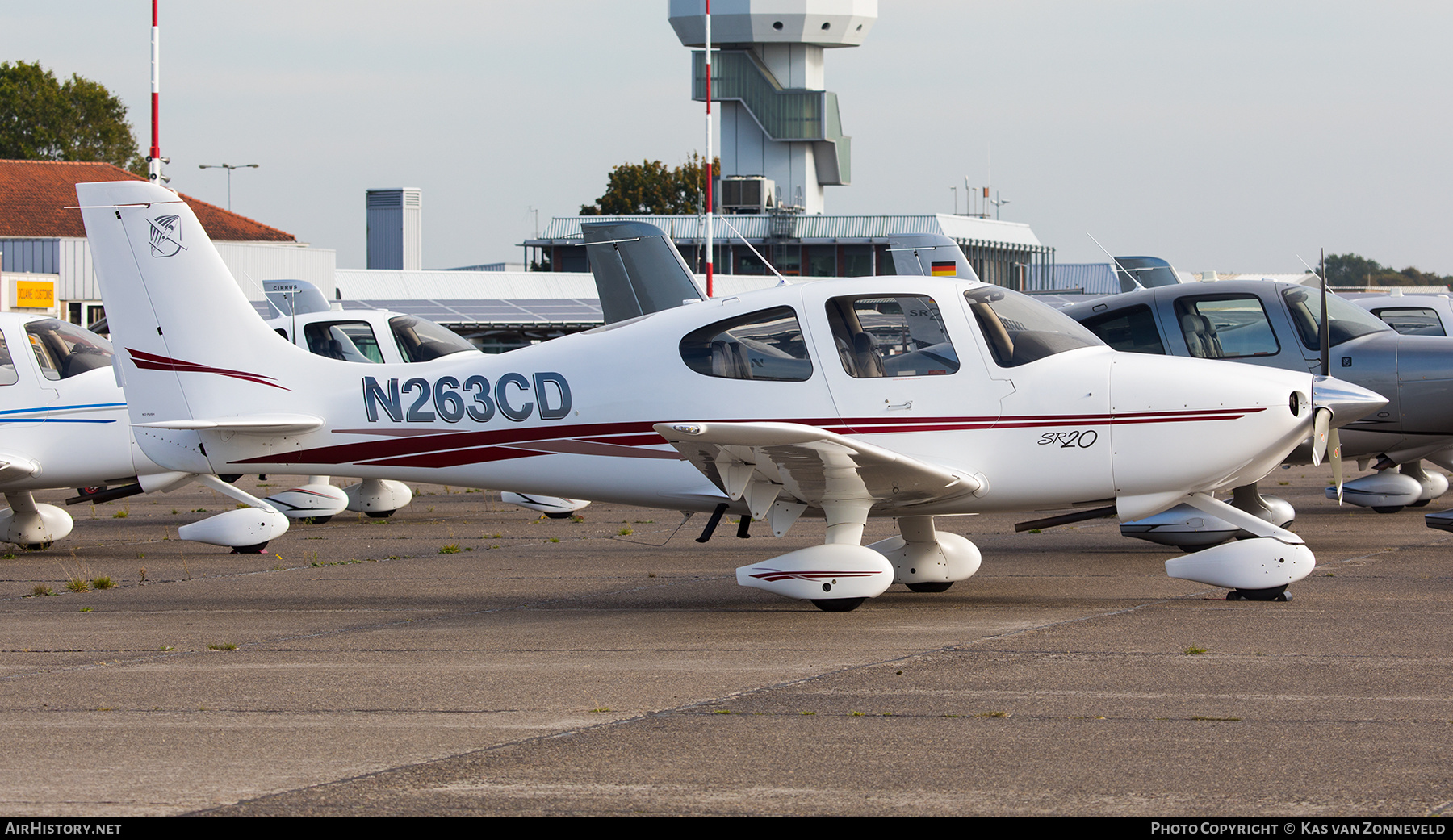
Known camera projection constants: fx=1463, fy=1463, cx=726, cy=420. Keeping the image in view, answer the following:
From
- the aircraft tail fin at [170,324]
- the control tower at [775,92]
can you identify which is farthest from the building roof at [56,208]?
the aircraft tail fin at [170,324]

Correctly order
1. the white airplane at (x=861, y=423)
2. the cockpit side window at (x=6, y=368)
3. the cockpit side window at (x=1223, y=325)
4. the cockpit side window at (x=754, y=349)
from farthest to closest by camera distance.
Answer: the cockpit side window at (x=6, y=368) < the cockpit side window at (x=1223, y=325) < the cockpit side window at (x=754, y=349) < the white airplane at (x=861, y=423)

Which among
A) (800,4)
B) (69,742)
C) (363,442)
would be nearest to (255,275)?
(800,4)

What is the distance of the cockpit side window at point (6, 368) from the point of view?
12.4 m

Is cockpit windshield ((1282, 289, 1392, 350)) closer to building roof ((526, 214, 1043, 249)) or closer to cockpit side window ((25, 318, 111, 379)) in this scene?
cockpit side window ((25, 318, 111, 379))

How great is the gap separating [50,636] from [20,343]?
16.4 feet

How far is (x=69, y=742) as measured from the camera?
18.8 feet

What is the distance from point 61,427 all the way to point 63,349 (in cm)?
83

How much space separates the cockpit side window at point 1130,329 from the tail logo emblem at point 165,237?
24.1 ft

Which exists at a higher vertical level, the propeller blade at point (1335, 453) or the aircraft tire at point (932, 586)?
the propeller blade at point (1335, 453)

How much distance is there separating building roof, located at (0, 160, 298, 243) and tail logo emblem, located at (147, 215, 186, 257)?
43634 millimetres

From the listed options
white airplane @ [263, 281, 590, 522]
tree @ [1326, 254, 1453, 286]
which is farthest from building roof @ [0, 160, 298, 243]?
tree @ [1326, 254, 1453, 286]

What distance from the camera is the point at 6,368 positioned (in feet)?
40.9

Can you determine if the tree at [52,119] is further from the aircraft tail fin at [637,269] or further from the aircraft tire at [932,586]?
the aircraft tire at [932,586]
